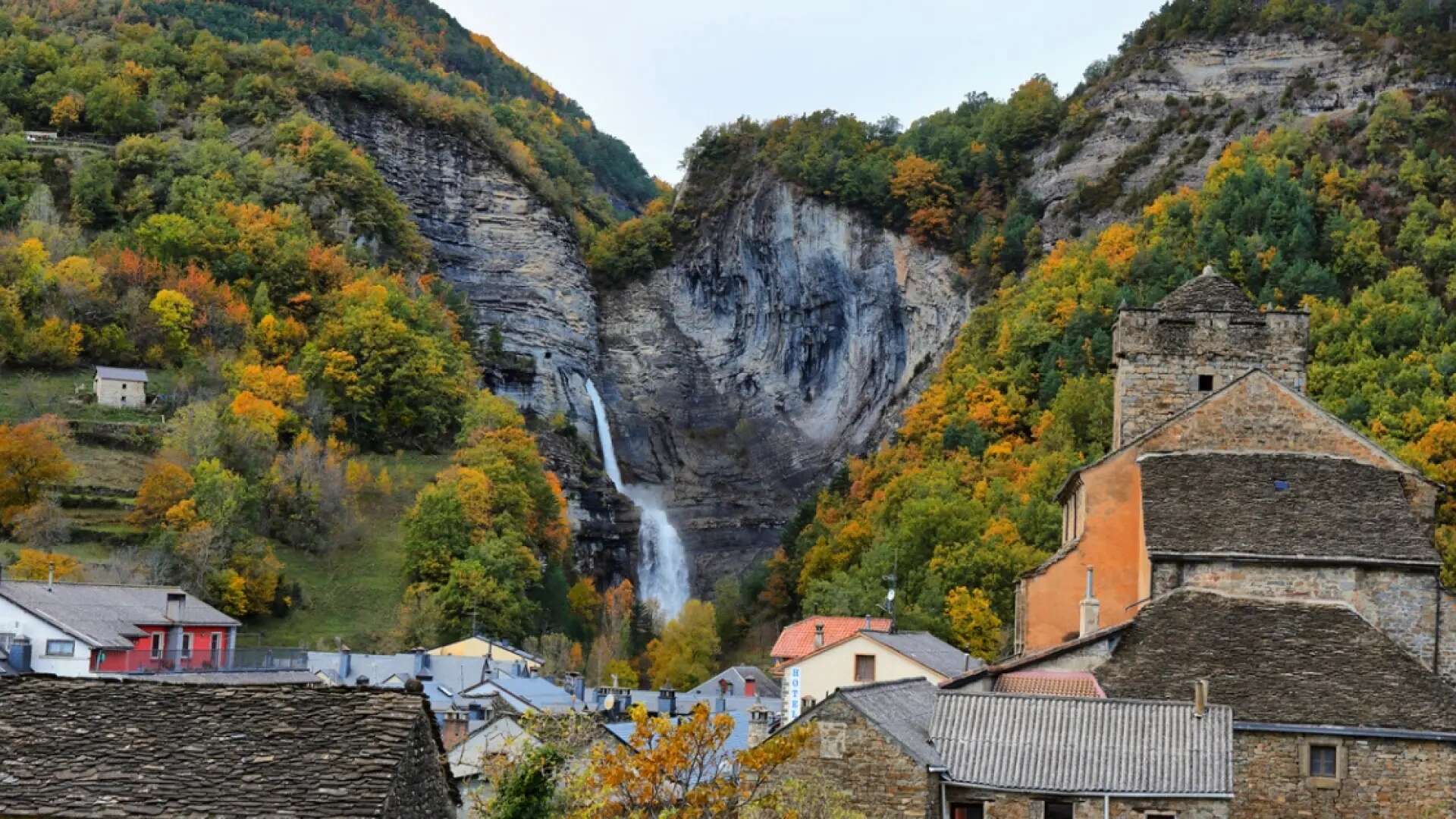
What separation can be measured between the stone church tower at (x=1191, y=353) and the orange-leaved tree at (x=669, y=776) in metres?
21.2

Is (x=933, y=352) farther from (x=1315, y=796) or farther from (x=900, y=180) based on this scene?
(x=1315, y=796)

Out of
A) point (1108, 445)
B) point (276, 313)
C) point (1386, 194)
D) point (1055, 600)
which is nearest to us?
point (1055, 600)

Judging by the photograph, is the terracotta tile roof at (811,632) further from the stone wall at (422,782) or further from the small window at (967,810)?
the stone wall at (422,782)

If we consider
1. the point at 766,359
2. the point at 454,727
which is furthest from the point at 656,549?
the point at 454,727

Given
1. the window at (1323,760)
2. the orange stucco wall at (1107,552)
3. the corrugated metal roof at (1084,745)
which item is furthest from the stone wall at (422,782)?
the orange stucco wall at (1107,552)

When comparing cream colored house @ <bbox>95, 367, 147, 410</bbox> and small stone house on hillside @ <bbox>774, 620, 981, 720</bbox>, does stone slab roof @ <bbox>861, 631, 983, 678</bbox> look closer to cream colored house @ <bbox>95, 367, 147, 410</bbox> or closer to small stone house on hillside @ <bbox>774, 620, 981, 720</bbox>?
small stone house on hillside @ <bbox>774, 620, 981, 720</bbox>

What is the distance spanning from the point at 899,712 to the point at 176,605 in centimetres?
3778

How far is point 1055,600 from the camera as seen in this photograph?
132 ft

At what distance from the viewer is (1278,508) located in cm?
3625

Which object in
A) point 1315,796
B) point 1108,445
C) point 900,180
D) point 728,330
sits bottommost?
point 1315,796

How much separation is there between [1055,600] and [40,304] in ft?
264

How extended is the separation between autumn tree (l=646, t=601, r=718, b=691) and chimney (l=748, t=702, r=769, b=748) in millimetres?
40788

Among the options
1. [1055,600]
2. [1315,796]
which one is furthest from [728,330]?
[1315,796]

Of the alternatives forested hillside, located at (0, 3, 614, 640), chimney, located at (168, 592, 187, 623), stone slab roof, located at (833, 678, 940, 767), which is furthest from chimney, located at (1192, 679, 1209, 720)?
forested hillside, located at (0, 3, 614, 640)
